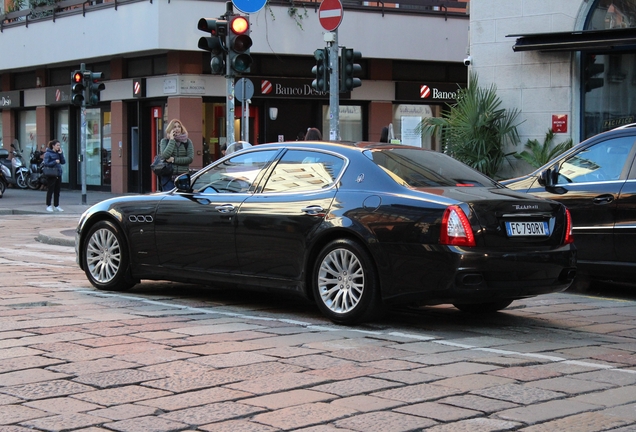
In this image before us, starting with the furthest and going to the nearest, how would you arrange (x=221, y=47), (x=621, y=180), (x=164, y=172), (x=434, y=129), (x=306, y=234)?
(x=434, y=129) < (x=164, y=172) < (x=221, y=47) < (x=621, y=180) < (x=306, y=234)

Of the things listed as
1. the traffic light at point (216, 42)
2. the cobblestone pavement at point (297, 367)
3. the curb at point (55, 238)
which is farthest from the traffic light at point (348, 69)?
the cobblestone pavement at point (297, 367)

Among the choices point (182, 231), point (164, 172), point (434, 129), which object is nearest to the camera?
point (182, 231)

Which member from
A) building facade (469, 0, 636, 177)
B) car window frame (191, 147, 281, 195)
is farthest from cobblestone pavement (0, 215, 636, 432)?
building facade (469, 0, 636, 177)

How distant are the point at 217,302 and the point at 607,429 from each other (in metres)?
4.76

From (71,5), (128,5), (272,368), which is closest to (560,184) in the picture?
(272,368)

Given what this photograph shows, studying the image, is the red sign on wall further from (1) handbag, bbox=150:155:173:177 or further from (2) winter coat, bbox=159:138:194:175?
(1) handbag, bbox=150:155:173:177

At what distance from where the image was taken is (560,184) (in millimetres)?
10367

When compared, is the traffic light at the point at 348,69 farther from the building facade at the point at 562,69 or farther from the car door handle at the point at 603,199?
the car door handle at the point at 603,199

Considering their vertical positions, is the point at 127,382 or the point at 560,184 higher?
the point at 560,184

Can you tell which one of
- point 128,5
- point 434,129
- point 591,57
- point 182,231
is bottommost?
point 182,231

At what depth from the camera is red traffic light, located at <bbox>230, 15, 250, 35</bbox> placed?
14922 mm

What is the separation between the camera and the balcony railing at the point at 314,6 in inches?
1206

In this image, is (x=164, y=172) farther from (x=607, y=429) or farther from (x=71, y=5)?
(x=71, y=5)

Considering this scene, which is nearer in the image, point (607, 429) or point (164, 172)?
point (607, 429)
